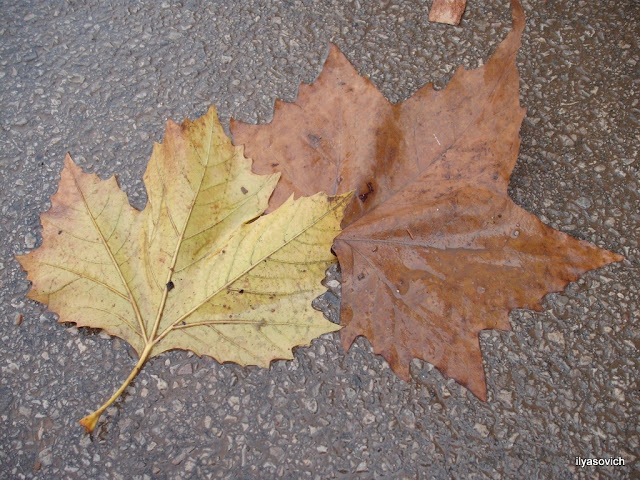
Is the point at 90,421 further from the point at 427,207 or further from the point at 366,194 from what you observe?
the point at 427,207

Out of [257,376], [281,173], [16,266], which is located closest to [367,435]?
[257,376]

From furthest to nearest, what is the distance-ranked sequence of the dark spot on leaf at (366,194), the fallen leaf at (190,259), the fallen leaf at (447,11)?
the fallen leaf at (447,11), the dark spot on leaf at (366,194), the fallen leaf at (190,259)

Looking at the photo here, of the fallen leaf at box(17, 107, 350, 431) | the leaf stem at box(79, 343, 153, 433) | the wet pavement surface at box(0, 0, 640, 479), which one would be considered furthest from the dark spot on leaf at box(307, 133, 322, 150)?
the leaf stem at box(79, 343, 153, 433)

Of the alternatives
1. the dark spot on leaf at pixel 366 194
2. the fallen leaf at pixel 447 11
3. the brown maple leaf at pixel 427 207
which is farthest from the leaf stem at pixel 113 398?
the fallen leaf at pixel 447 11

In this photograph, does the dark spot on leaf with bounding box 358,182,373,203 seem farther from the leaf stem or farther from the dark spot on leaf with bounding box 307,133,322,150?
the leaf stem

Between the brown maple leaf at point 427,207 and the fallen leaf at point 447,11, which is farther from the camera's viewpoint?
the fallen leaf at point 447,11

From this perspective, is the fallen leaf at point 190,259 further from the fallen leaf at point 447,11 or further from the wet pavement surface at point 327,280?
the fallen leaf at point 447,11

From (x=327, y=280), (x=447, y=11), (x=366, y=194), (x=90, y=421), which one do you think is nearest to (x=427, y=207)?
(x=366, y=194)
